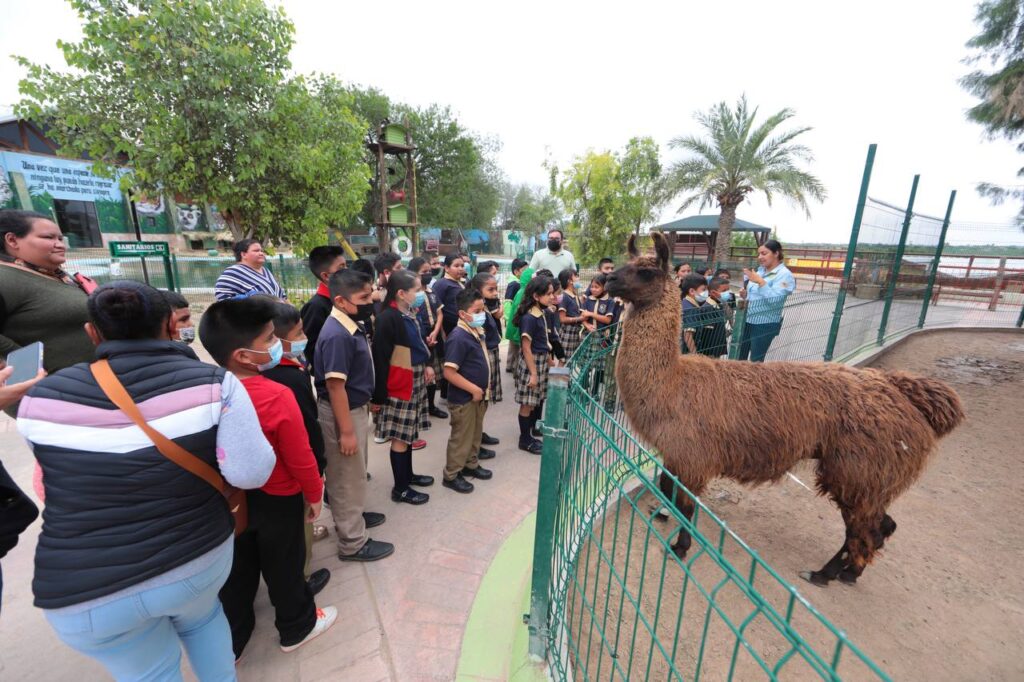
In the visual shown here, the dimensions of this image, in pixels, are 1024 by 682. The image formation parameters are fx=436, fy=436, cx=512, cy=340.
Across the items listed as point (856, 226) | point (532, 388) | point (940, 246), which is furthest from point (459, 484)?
point (940, 246)

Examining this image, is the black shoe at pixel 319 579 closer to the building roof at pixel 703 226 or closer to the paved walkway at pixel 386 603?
the paved walkway at pixel 386 603

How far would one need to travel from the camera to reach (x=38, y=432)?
1.32m

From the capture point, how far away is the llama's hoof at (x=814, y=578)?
120 inches

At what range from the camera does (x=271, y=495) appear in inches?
82.0

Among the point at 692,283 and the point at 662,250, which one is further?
the point at 692,283

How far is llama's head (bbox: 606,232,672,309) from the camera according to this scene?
308 cm

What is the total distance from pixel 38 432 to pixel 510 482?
325cm

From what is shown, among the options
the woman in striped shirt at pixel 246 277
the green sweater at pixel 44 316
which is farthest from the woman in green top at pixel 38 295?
the woman in striped shirt at pixel 246 277

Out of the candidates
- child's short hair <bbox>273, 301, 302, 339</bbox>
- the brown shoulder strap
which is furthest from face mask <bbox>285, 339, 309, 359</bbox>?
the brown shoulder strap

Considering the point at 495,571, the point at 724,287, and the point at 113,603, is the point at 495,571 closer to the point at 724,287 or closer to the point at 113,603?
the point at 113,603

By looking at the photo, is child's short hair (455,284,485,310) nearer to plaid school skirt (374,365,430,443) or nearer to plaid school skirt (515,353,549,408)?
plaid school skirt (374,365,430,443)

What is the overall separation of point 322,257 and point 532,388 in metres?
2.39

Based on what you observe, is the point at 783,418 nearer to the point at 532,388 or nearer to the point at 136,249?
the point at 532,388

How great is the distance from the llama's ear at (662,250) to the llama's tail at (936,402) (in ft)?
5.70
